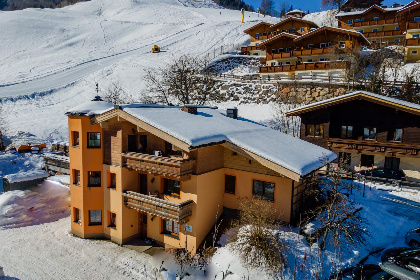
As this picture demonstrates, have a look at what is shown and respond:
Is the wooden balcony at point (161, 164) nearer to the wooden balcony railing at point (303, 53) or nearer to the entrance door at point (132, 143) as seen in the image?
the entrance door at point (132, 143)

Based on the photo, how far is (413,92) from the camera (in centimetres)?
3152

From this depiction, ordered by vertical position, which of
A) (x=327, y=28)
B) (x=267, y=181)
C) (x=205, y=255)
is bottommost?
(x=205, y=255)

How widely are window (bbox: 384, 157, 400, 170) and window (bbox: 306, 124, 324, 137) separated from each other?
5.54m

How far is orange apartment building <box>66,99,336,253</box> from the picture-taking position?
15.9m

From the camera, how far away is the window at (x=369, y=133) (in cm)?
2525

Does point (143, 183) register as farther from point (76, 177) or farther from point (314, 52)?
point (314, 52)

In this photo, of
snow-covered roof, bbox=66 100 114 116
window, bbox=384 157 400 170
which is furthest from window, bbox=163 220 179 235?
window, bbox=384 157 400 170

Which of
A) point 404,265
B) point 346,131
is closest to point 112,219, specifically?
point 404,265

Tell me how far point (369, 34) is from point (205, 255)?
5138 cm

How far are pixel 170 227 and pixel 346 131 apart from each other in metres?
17.4

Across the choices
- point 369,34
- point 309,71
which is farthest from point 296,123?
point 369,34

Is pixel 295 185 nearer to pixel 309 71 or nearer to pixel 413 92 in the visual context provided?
pixel 413 92

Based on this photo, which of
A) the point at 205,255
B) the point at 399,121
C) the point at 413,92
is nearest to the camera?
the point at 205,255

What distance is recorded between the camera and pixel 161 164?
16.5 m
